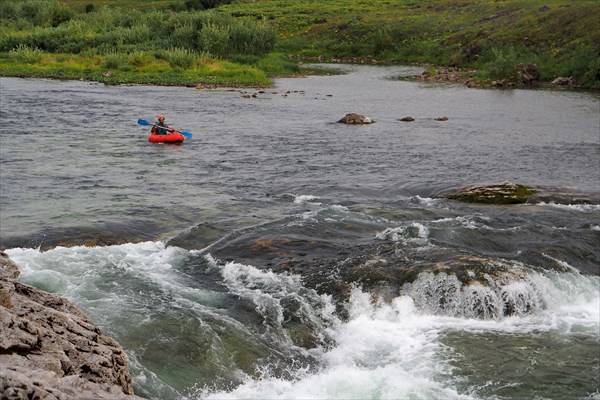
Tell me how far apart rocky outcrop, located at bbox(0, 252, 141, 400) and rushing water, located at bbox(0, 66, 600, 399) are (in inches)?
133

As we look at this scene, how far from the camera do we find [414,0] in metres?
142

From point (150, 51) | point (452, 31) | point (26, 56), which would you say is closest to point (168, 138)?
point (150, 51)

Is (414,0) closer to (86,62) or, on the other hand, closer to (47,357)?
(86,62)

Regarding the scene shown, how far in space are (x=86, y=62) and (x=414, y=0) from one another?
8837cm

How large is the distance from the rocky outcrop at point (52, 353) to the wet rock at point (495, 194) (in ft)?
59.3

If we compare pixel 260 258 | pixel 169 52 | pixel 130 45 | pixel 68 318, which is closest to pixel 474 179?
pixel 260 258

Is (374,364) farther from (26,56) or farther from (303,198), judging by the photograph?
(26,56)

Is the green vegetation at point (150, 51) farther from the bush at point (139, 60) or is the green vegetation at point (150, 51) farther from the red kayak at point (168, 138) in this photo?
the red kayak at point (168, 138)

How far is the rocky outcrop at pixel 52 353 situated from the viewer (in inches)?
249

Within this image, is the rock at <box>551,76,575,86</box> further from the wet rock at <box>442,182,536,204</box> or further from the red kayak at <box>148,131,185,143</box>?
the wet rock at <box>442,182,536,204</box>

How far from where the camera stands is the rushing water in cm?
1376

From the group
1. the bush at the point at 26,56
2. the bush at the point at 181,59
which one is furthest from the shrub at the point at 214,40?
the bush at the point at 26,56

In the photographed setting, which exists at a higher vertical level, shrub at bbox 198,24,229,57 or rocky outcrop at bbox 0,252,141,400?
shrub at bbox 198,24,229,57

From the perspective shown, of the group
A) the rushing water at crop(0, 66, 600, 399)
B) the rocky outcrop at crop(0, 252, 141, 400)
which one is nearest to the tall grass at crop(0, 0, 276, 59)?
the rushing water at crop(0, 66, 600, 399)
